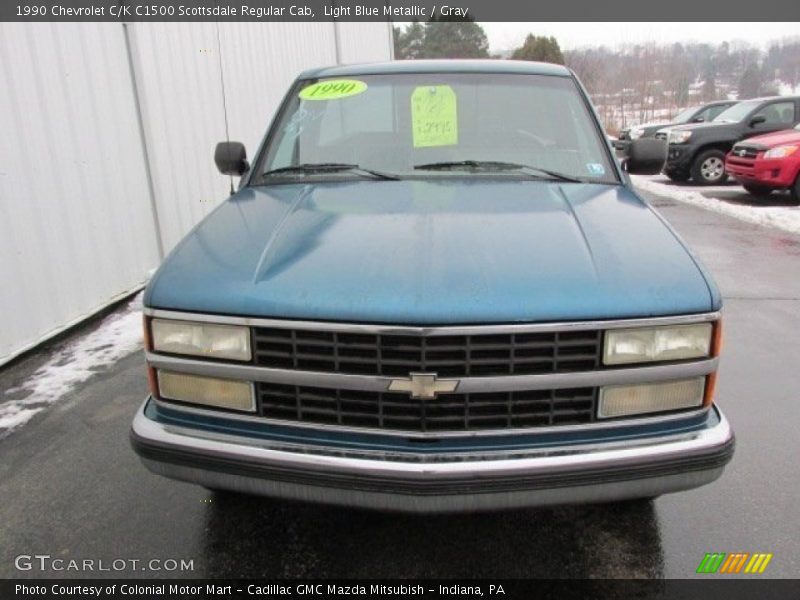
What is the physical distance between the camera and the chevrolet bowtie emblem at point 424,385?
72.6 inches

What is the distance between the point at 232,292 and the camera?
196 centimetres

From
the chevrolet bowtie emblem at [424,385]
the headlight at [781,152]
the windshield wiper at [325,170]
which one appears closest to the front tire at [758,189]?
the headlight at [781,152]

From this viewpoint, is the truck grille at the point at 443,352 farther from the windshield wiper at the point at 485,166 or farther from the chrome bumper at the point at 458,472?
the windshield wiper at the point at 485,166

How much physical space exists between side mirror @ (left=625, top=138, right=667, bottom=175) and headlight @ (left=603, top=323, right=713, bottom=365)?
1.74 metres

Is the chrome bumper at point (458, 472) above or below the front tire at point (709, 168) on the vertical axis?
above

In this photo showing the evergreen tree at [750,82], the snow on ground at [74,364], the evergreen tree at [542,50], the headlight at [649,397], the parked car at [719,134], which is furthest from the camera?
the evergreen tree at [750,82]

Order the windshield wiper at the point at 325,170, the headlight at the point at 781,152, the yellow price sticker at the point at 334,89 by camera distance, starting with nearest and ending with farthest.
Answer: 1. the windshield wiper at the point at 325,170
2. the yellow price sticker at the point at 334,89
3. the headlight at the point at 781,152

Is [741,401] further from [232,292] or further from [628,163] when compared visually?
[232,292]

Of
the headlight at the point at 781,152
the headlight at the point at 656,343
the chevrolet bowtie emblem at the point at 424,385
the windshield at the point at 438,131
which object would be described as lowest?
the headlight at the point at 781,152

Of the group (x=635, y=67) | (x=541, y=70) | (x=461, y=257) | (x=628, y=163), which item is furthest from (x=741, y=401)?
(x=635, y=67)

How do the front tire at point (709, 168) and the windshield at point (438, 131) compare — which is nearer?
the windshield at point (438, 131)

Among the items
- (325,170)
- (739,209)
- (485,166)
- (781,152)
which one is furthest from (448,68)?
(781,152)

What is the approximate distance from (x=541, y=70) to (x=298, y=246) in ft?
6.34

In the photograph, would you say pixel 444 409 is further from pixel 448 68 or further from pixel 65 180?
pixel 65 180
